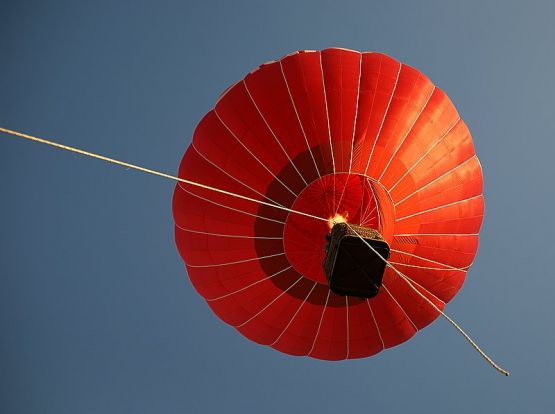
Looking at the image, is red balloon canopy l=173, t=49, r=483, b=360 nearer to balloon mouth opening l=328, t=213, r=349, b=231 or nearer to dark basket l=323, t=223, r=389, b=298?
balloon mouth opening l=328, t=213, r=349, b=231

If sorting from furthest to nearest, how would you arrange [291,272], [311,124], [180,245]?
[180,245] → [291,272] → [311,124]

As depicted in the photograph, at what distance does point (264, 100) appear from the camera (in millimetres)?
7234

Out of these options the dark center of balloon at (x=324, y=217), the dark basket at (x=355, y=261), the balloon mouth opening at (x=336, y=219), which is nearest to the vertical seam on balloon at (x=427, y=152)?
→ the dark center of balloon at (x=324, y=217)

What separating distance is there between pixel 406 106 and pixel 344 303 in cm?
314

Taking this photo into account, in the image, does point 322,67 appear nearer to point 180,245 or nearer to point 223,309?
point 180,245

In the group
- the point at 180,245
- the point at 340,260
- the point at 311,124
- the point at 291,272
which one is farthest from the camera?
the point at 180,245

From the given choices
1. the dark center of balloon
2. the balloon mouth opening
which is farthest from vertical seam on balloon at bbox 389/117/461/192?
the balloon mouth opening

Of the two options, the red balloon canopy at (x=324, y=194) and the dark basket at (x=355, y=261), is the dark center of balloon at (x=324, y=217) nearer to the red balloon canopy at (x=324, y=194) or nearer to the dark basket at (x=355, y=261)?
the red balloon canopy at (x=324, y=194)

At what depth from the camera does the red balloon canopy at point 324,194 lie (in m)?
7.10

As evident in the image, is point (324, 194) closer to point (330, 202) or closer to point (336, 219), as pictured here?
point (330, 202)

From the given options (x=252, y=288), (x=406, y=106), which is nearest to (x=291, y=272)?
(x=252, y=288)

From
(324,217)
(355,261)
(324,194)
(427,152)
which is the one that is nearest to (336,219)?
(324,217)

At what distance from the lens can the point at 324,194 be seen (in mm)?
7191

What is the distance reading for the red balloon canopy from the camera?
710 cm
